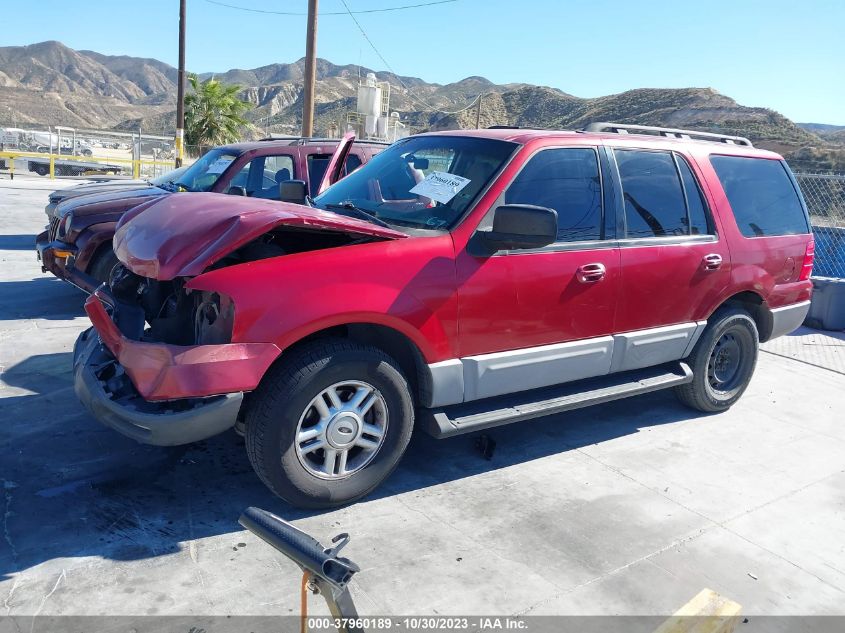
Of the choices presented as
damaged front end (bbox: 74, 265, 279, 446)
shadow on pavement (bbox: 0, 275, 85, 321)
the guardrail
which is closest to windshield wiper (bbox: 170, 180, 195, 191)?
shadow on pavement (bbox: 0, 275, 85, 321)

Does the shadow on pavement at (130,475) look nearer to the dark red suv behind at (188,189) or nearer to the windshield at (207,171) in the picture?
the dark red suv behind at (188,189)

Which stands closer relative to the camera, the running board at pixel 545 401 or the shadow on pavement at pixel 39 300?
the running board at pixel 545 401

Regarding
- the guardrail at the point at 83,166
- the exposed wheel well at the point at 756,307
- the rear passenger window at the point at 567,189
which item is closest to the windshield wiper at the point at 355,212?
the rear passenger window at the point at 567,189

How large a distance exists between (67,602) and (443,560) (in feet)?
5.28

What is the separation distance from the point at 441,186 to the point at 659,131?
2.19 metres

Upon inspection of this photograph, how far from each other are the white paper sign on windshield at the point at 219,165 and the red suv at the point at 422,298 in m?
3.49

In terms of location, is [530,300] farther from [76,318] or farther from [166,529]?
[76,318]

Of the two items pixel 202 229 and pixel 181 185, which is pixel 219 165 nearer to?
pixel 181 185

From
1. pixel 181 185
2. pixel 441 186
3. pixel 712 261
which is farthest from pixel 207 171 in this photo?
pixel 712 261

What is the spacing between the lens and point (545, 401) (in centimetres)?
434

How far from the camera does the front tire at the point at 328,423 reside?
3408 millimetres

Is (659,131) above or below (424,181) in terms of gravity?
above

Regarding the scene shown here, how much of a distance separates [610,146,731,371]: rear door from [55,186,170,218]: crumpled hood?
201 inches

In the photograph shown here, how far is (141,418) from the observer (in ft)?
10.7
